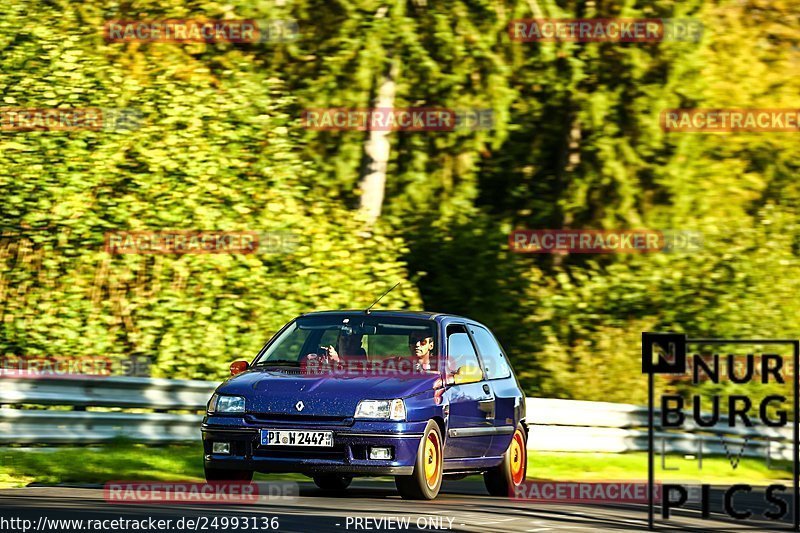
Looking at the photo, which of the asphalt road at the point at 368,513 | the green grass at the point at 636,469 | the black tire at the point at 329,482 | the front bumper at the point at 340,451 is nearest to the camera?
the asphalt road at the point at 368,513

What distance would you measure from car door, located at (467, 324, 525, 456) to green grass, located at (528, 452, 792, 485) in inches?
109

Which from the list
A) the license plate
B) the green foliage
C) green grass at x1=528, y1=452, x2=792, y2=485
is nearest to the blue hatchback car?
the license plate

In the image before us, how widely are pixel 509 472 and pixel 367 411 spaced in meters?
2.38

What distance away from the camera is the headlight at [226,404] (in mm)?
12180

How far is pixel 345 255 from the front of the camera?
69.7ft

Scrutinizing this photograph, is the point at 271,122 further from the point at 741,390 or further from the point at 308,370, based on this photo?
the point at 308,370

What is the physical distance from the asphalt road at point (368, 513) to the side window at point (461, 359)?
1.04 metres

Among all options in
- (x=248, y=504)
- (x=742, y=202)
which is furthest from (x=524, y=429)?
(x=742, y=202)

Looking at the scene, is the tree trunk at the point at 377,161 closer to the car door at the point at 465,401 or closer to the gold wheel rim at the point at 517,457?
the gold wheel rim at the point at 517,457

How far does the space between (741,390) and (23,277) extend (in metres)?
10.0

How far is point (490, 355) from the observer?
14.4 meters

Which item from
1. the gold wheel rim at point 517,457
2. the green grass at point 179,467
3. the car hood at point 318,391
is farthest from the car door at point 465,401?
the green grass at point 179,467

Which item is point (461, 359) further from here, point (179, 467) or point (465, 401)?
point (179, 467)

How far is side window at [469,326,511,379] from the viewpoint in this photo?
1410 cm
